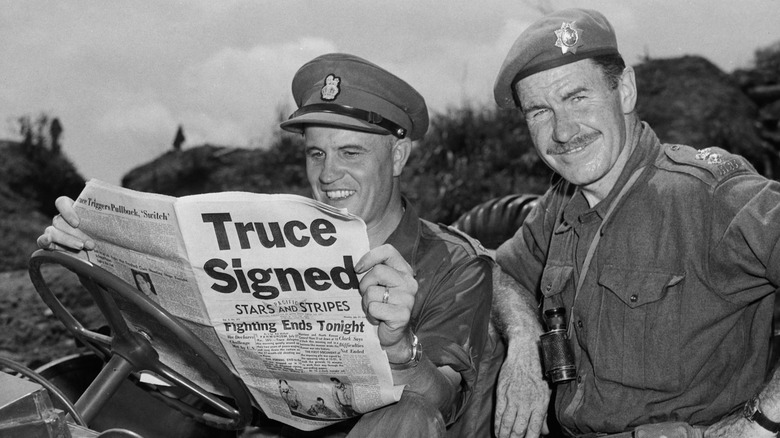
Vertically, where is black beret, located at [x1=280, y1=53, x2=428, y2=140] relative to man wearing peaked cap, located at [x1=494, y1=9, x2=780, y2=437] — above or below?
above

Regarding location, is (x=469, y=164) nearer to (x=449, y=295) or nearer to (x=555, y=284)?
(x=555, y=284)

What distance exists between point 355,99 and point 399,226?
0.40 m

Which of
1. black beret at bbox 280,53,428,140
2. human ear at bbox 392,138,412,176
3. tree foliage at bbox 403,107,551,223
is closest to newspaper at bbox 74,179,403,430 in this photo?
black beret at bbox 280,53,428,140

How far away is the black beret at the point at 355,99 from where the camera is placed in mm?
2363

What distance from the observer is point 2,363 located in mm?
1820

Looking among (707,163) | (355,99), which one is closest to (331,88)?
(355,99)

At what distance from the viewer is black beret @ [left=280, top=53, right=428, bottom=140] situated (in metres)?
2.36

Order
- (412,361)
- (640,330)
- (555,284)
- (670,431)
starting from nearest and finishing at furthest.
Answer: (412,361) < (670,431) < (640,330) < (555,284)

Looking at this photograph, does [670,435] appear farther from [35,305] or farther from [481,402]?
[35,305]

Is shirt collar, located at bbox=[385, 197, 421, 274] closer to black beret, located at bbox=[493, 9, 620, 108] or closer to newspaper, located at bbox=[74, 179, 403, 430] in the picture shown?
black beret, located at bbox=[493, 9, 620, 108]

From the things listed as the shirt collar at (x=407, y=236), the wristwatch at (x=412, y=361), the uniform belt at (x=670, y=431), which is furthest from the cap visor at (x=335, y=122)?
the uniform belt at (x=670, y=431)

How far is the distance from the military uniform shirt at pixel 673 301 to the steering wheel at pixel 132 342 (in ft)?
2.96

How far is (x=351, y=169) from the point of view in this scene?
2357 millimetres

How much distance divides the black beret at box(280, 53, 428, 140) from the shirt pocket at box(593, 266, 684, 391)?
2.60 feet
